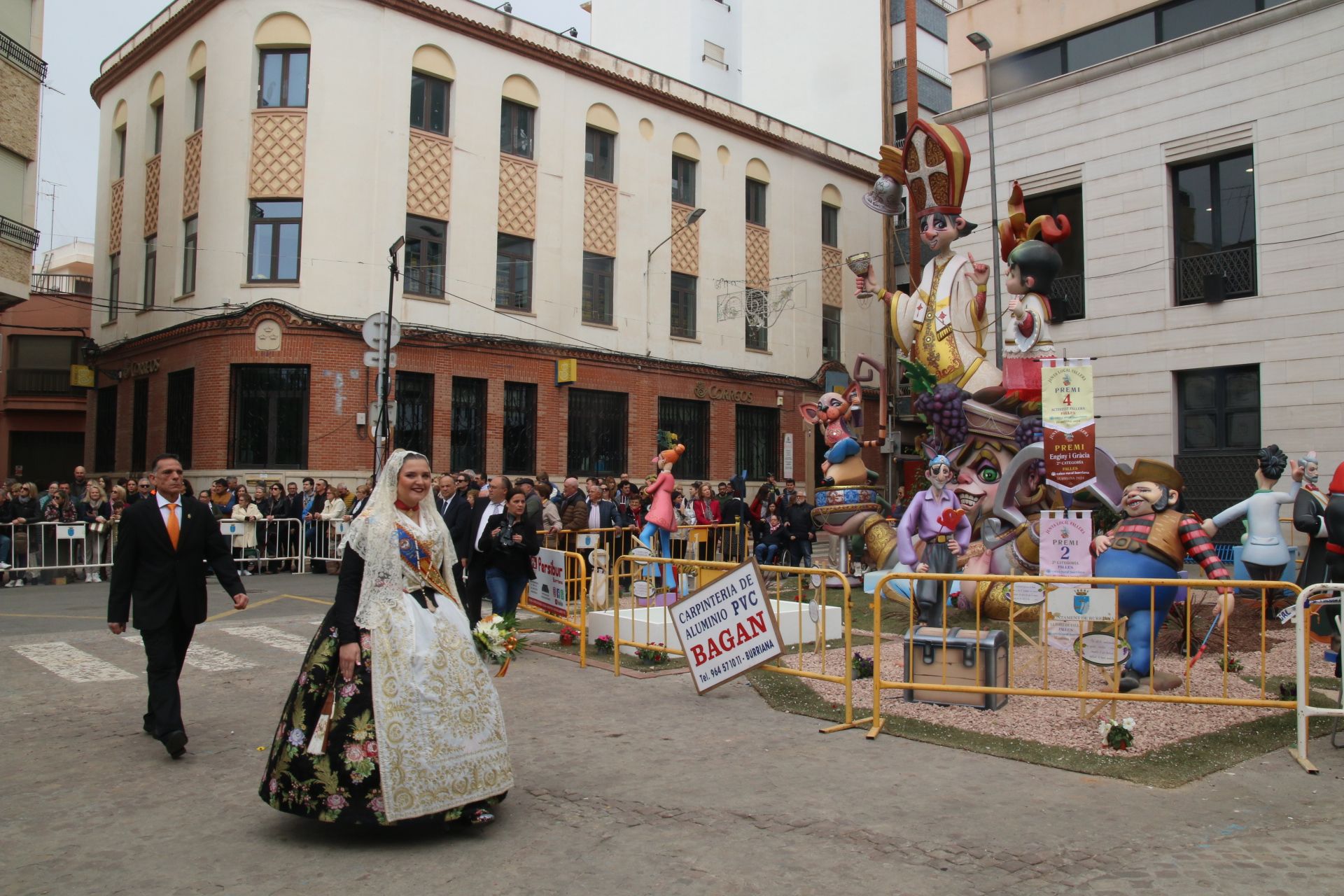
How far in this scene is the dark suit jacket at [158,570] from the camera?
6871 mm

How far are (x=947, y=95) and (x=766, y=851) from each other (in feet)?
130

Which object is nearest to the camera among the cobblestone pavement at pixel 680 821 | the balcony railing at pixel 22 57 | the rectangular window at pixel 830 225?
the cobblestone pavement at pixel 680 821

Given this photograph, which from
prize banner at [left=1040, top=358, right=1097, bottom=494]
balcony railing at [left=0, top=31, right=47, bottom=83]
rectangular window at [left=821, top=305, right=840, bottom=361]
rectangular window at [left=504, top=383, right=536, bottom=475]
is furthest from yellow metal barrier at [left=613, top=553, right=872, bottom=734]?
rectangular window at [left=821, top=305, right=840, bottom=361]

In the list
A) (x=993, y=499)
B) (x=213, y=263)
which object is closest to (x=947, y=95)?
(x=213, y=263)

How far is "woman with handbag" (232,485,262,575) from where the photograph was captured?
63.2 feet

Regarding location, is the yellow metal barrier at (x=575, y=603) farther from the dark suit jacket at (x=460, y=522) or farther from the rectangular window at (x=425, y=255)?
the rectangular window at (x=425, y=255)

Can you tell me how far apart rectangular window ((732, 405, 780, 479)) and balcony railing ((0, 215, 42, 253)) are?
18439mm

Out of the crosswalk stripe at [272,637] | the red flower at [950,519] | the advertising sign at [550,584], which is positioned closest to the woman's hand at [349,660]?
the crosswalk stripe at [272,637]

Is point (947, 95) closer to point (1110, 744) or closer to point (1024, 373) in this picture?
point (1024, 373)

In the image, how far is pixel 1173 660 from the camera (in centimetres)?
986

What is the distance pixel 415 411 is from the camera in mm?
24672

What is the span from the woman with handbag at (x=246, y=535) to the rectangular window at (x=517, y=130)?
1151 cm

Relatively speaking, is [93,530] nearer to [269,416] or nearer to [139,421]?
[269,416]

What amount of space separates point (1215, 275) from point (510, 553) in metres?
15.8
